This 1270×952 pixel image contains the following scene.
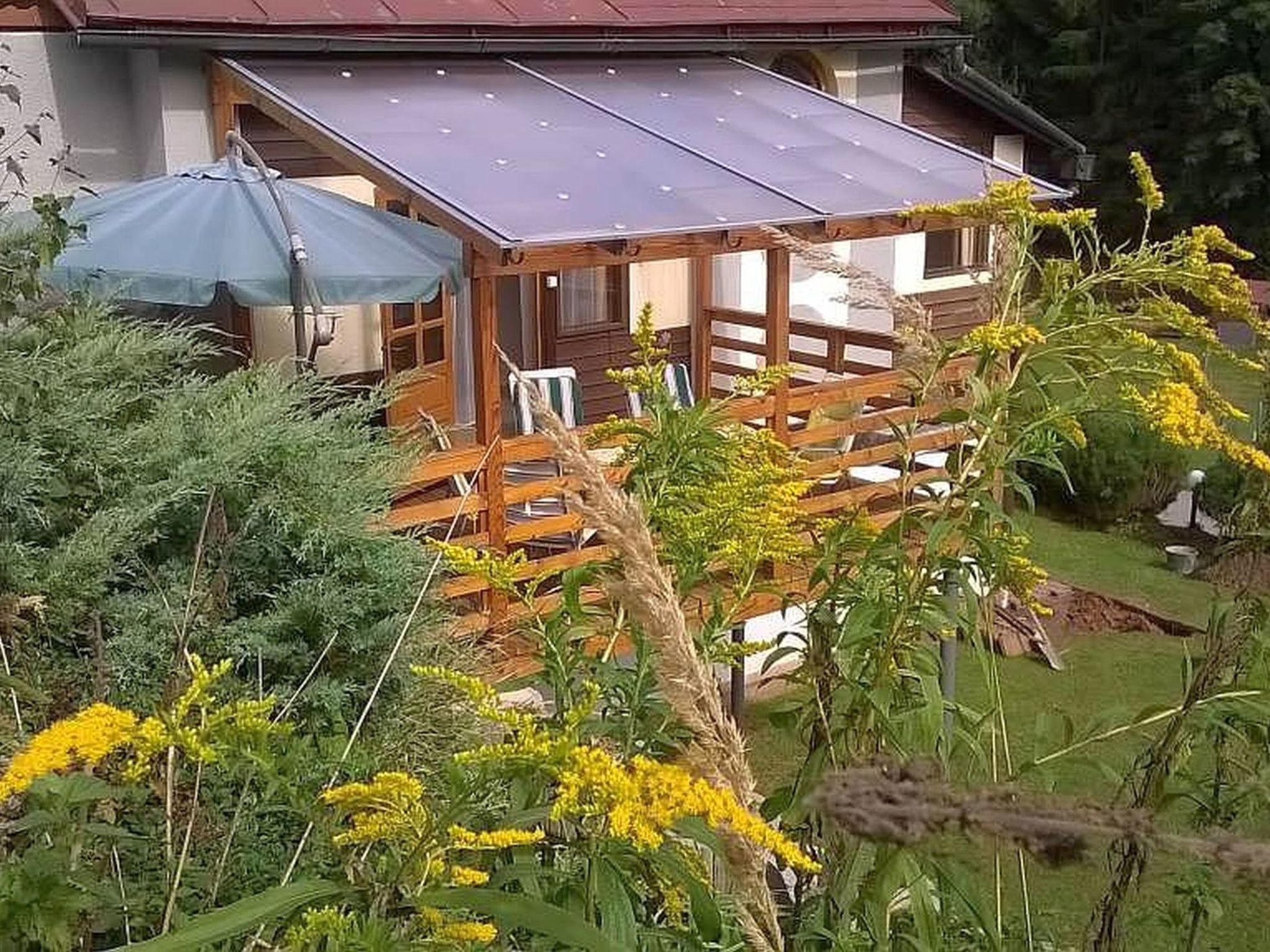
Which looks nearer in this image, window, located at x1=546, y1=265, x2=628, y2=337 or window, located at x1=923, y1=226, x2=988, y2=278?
window, located at x1=546, y1=265, x2=628, y2=337

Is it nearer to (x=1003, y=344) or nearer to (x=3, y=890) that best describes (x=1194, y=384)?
(x=1003, y=344)

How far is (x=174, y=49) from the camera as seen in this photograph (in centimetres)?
834

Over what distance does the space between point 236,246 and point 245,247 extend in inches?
1.7

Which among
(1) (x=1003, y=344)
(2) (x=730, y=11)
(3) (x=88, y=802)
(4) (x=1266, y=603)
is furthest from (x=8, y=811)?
(2) (x=730, y=11)

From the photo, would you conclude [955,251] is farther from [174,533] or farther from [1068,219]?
[1068,219]

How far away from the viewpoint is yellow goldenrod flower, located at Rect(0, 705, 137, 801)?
1.42 meters

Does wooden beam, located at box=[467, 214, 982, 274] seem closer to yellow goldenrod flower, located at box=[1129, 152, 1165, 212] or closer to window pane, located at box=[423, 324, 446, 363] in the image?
window pane, located at box=[423, 324, 446, 363]

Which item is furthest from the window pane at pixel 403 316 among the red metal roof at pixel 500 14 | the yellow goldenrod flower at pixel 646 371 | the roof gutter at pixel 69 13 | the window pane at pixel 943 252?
the window pane at pixel 943 252

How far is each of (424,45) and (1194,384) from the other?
813 cm

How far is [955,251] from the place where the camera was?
53.1ft

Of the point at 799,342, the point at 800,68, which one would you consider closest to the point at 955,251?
the point at 799,342

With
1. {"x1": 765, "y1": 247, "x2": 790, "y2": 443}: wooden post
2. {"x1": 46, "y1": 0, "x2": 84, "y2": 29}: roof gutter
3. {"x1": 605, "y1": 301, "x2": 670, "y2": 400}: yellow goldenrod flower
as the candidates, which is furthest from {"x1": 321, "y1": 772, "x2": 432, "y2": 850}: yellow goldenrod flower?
{"x1": 46, "y1": 0, "x2": 84, "y2": 29}: roof gutter

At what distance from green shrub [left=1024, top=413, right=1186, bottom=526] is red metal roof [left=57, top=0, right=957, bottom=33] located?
4234 millimetres

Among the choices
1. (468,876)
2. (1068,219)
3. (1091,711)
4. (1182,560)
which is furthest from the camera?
(1182,560)
